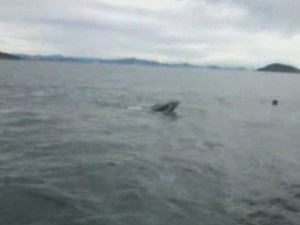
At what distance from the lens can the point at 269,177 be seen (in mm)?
23656

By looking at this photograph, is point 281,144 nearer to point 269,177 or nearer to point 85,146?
point 269,177

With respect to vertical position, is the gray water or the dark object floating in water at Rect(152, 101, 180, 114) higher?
the dark object floating in water at Rect(152, 101, 180, 114)

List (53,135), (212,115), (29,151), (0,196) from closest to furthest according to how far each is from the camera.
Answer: (0,196)
(29,151)
(53,135)
(212,115)

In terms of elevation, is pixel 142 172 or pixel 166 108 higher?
pixel 166 108

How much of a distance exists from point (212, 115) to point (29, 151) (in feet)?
96.3

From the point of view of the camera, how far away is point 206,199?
1925 cm

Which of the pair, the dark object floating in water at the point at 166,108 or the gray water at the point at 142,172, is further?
the dark object floating in water at the point at 166,108

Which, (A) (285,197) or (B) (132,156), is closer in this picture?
(A) (285,197)

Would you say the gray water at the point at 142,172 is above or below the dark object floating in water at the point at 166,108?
below

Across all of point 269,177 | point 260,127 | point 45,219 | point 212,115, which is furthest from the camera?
point 212,115

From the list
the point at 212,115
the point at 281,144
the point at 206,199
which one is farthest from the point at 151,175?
the point at 212,115

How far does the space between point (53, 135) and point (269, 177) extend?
49.6 feet

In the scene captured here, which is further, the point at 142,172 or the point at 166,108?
the point at 166,108

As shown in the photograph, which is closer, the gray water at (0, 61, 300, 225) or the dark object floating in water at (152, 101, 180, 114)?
the gray water at (0, 61, 300, 225)
